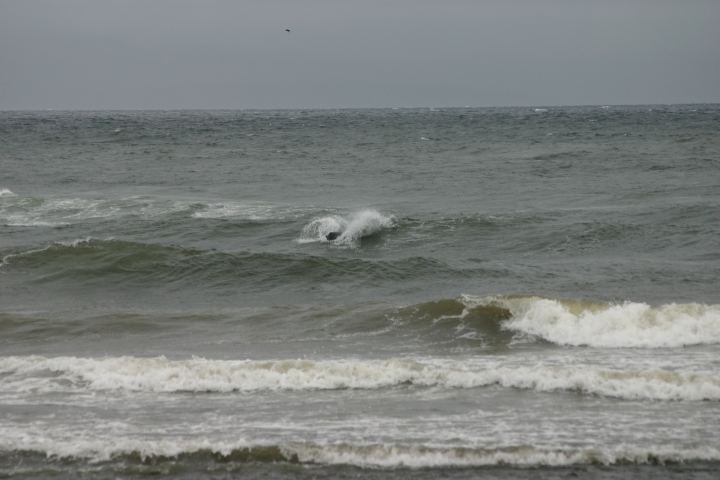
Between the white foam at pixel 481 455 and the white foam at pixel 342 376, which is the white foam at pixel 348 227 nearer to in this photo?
the white foam at pixel 342 376

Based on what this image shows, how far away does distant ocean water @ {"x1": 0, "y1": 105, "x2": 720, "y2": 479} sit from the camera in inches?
332

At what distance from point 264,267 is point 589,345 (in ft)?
29.0

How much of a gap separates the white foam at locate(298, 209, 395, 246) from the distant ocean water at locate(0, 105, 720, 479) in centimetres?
13

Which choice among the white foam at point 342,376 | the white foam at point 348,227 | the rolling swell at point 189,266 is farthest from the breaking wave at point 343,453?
the white foam at point 348,227

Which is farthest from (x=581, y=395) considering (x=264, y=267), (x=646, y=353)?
(x=264, y=267)

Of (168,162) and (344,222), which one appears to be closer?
(344,222)

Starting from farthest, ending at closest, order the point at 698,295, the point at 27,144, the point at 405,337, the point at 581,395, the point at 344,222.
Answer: the point at 27,144 → the point at 344,222 → the point at 698,295 → the point at 405,337 → the point at 581,395

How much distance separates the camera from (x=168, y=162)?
49.0 meters

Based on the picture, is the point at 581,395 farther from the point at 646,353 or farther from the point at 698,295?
the point at 698,295

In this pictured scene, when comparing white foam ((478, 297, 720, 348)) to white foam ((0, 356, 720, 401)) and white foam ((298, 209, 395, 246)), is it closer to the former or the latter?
white foam ((0, 356, 720, 401))

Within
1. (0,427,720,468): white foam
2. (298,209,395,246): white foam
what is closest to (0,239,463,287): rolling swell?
(298,209,395,246): white foam

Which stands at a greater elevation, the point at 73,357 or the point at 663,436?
the point at 663,436

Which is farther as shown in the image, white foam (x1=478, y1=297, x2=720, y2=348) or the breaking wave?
white foam (x1=478, y1=297, x2=720, y2=348)

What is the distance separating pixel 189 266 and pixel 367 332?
285 inches
